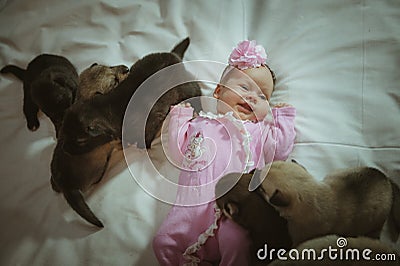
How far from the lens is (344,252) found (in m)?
0.83

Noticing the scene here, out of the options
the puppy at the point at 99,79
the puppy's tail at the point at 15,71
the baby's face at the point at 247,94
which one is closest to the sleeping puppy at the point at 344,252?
the baby's face at the point at 247,94

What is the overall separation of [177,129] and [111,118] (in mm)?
134

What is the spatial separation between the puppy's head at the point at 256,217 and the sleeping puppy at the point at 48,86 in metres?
0.43

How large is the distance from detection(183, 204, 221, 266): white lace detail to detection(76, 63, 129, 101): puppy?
0.37m

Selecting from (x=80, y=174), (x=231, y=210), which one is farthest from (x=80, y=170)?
(x=231, y=210)

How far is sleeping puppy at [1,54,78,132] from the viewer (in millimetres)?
1086

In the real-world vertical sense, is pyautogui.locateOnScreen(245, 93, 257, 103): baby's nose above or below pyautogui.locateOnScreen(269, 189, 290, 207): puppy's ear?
above

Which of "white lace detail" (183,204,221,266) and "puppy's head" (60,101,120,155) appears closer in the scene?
"white lace detail" (183,204,221,266)

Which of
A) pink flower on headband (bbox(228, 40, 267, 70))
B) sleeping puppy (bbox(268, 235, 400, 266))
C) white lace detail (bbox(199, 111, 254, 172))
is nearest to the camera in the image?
sleeping puppy (bbox(268, 235, 400, 266))

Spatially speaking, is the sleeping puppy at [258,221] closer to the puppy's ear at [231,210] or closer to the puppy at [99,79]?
the puppy's ear at [231,210]

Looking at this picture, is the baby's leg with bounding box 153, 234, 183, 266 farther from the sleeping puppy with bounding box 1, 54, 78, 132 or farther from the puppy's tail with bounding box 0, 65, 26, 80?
the puppy's tail with bounding box 0, 65, 26, 80

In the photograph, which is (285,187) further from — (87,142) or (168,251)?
(87,142)

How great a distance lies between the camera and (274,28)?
114cm

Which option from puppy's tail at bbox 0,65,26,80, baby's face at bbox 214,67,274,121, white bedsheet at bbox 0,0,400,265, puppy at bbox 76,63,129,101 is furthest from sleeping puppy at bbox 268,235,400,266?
puppy's tail at bbox 0,65,26,80
